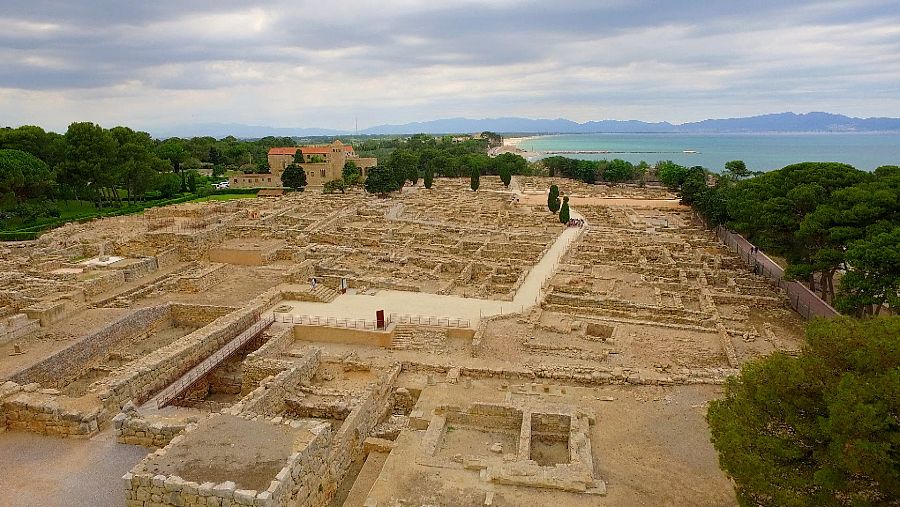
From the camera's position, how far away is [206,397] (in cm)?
1750

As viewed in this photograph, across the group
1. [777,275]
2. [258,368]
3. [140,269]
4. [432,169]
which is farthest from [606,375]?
[432,169]

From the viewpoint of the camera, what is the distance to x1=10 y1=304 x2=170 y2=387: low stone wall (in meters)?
15.7

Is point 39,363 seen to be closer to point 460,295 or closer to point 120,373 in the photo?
point 120,373

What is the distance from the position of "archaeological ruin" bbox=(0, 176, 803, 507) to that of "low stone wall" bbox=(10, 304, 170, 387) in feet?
0.22

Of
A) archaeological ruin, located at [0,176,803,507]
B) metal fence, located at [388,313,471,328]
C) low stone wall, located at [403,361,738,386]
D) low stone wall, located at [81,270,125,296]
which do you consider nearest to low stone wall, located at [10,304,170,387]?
archaeological ruin, located at [0,176,803,507]

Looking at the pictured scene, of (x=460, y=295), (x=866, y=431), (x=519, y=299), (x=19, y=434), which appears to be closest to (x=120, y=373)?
(x=19, y=434)

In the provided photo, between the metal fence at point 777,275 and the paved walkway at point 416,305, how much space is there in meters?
11.3

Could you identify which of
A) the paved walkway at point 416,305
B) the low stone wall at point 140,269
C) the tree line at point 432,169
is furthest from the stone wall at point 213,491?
the tree line at point 432,169

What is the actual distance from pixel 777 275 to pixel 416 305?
814 inches

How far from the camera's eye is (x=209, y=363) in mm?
16375

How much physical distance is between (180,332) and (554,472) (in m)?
16.6

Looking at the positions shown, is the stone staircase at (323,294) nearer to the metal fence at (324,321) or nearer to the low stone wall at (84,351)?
the metal fence at (324,321)

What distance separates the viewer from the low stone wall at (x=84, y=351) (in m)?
15.7

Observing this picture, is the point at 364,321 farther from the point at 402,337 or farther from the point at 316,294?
the point at 316,294
